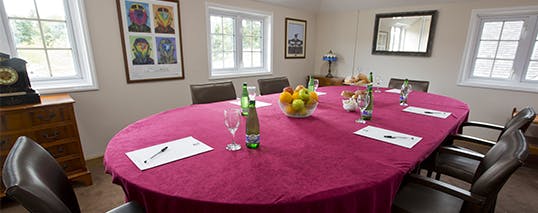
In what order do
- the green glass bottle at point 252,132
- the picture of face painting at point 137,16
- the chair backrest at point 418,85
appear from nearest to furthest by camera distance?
the green glass bottle at point 252,132 → the picture of face painting at point 137,16 → the chair backrest at point 418,85

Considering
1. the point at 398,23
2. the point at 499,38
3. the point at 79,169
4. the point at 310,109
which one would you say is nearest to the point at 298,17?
the point at 398,23

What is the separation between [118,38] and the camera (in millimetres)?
2553

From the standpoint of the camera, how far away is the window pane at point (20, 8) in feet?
6.89

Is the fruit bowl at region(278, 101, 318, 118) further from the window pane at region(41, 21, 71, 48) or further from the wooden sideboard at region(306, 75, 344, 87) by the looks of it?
the wooden sideboard at region(306, 75, 344, 87)

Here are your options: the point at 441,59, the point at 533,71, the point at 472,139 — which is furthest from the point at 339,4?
the point at 472,139

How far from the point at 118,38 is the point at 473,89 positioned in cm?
429

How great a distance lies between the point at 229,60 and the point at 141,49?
128cm

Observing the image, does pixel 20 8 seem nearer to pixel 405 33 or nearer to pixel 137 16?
pixel 137 16

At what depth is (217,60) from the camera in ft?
11.8

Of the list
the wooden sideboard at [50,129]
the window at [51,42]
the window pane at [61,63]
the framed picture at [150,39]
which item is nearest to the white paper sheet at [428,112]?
the framed picture at [150,39]

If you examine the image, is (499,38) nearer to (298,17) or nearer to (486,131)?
(486,131)

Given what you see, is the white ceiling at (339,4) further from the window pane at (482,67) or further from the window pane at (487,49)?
the window pane at (482,67)

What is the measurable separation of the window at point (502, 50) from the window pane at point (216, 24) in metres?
3.26

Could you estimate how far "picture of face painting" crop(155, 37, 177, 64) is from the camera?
2.85 m
